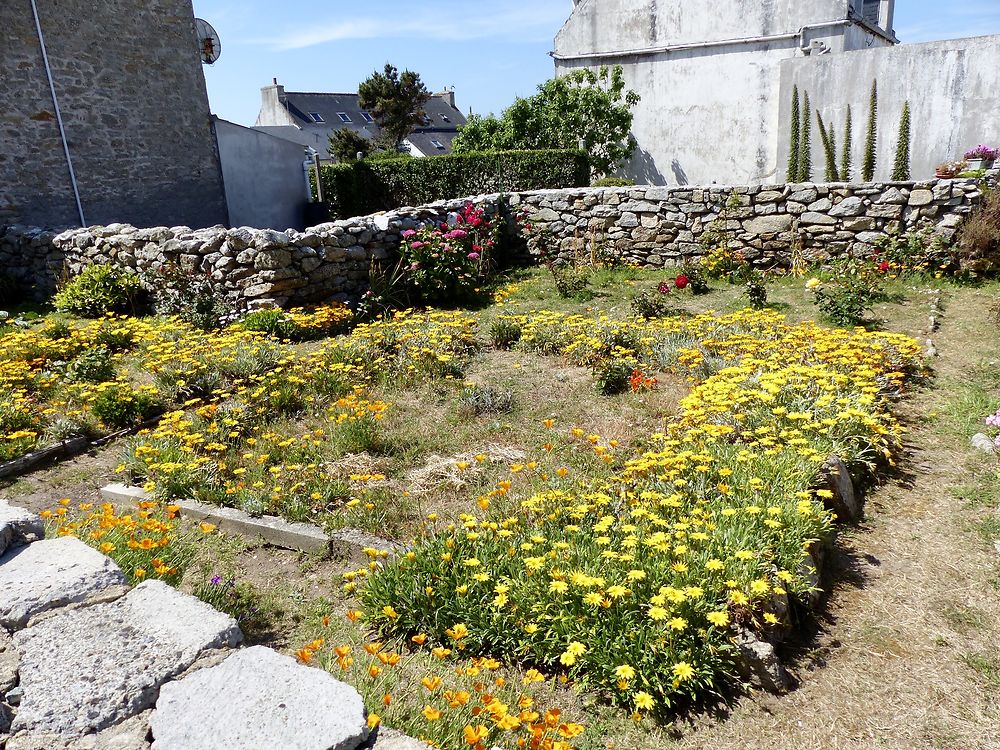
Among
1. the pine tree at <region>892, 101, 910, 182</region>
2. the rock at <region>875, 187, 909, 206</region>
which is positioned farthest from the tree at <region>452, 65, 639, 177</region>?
the rock at <region>875, 187, 909, 206</region>

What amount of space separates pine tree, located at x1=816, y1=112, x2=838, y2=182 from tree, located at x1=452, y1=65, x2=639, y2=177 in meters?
4.97

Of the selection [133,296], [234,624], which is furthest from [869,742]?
[133,296]

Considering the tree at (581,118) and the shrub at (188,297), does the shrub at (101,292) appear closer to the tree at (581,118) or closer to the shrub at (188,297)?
the shrub at (188,297)

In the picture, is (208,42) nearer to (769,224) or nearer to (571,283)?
(571,283)

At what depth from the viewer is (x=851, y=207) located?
954 cm

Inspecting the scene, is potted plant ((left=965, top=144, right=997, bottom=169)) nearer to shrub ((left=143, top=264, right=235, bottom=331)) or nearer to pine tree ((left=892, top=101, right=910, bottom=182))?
pine tree ((left=892, top=101, right=910, bottom=182))

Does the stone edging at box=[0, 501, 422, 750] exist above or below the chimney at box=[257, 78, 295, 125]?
below

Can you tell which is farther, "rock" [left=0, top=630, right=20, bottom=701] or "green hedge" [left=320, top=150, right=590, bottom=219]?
"green hedge" [left=320, top=150, right=590, bottom=219]

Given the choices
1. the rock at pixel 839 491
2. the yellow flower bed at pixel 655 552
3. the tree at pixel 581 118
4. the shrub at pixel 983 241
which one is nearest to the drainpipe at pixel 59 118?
the tree at pixel 581 118

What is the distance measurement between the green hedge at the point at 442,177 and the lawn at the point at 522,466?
29.8 feet

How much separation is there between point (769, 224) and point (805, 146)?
23.5 ft

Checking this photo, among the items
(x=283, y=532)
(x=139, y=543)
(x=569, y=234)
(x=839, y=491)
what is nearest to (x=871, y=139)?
(x=569, y=234)

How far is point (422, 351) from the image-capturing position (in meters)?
6.79

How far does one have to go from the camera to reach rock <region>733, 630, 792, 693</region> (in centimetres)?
284
